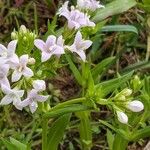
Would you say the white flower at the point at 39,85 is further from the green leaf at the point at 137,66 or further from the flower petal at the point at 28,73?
the green leaf at the point at 137,66

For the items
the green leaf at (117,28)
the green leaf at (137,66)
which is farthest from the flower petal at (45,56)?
the green leaf at (137,66)

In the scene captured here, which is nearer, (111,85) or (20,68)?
(20,68)

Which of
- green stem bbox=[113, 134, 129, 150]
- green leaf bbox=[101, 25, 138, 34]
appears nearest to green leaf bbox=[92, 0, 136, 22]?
green leaf bbox=[101, 25, 138, 34]

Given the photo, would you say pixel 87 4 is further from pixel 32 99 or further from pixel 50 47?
pixel 32 99

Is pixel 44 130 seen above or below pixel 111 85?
below

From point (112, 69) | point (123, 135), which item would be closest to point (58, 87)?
point (112, 69)

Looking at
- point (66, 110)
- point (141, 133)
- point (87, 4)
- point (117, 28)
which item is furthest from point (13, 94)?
point (117, 28)

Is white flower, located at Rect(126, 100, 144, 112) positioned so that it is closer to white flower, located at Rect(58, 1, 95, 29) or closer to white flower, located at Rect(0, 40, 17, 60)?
white flower, located at Rect(58, 1, 95, 29)
